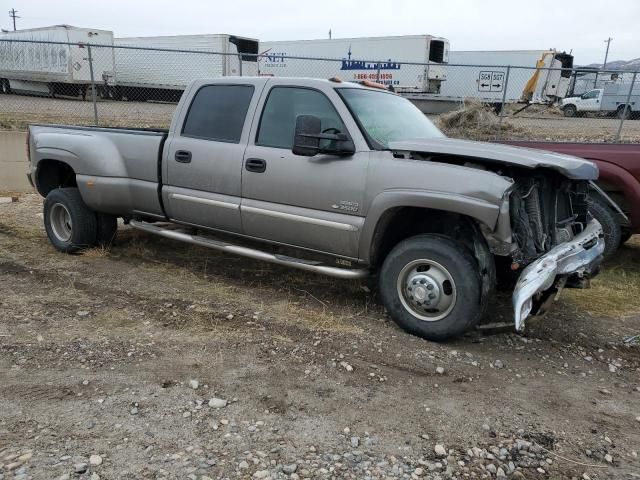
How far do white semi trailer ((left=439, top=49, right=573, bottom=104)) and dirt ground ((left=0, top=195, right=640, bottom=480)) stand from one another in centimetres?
2204

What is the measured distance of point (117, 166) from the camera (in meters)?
5.57

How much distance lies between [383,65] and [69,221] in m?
20.9

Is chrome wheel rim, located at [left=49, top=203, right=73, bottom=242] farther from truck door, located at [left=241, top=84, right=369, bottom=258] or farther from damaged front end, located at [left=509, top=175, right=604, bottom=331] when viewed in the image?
damaged front end, located at [left=509, top=175, right=604, bottom=331]

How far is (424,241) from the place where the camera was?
4.05 metres

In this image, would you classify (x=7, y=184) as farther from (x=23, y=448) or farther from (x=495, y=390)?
(x=495, y=390)

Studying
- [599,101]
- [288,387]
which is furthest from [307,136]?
[599,101]

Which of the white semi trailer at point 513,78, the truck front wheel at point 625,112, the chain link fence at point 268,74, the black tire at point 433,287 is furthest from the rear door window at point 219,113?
the white semi trailer at point 513,78

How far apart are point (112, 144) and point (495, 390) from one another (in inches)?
172

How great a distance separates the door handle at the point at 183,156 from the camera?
5137 mm

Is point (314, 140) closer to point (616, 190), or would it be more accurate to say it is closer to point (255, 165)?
point (255, 165)

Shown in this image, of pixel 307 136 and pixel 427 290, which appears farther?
pixel 307 136

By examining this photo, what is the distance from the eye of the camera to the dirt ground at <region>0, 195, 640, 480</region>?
2.70 metres

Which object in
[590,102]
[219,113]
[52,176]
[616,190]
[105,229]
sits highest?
[590,102]

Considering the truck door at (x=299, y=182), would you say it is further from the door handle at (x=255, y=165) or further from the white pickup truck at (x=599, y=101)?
the white pickup truck at (x=599, y=101)
